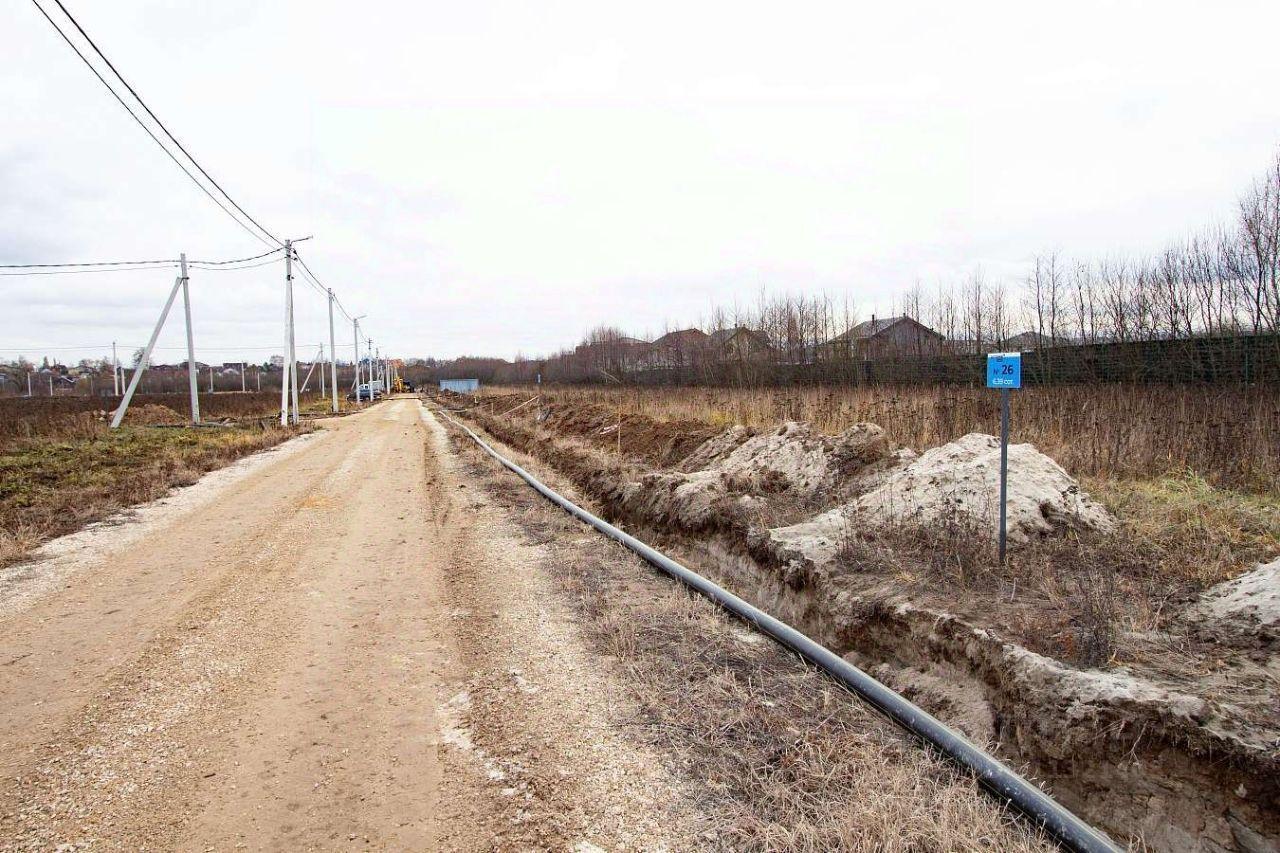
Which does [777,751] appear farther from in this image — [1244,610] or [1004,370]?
[1004,370]

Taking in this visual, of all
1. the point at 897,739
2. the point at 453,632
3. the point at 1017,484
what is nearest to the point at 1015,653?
the point at 897,739

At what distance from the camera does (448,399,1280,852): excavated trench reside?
265 centimetres

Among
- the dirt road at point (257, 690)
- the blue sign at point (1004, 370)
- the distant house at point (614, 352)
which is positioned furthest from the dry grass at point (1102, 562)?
the distant house at point (614, 352)

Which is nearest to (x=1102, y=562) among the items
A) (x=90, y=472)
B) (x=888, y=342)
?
(x=90, y=472)

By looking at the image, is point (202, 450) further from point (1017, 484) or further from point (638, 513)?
point (1017, 484)

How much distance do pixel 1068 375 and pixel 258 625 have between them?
1569 cm

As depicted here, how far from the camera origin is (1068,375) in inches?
583

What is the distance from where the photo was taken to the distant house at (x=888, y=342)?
19969 mm

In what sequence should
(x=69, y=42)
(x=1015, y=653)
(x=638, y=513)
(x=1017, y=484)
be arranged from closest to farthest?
(x=1015, y=653)
(x=1017, y=484)
(x=638, y=513)
(x=69, y=42)

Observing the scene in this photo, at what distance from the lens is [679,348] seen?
2998 centimetres

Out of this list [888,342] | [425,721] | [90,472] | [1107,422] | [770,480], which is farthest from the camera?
[888,342]

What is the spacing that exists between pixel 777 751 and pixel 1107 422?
8326 millimetres

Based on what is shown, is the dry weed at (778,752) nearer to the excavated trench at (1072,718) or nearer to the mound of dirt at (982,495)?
the excavated trench at (1072,718)

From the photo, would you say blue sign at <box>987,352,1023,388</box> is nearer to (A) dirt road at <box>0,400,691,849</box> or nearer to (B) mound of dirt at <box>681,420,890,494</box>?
(B) mound of dirt at <box>681,420,890,494</box>
